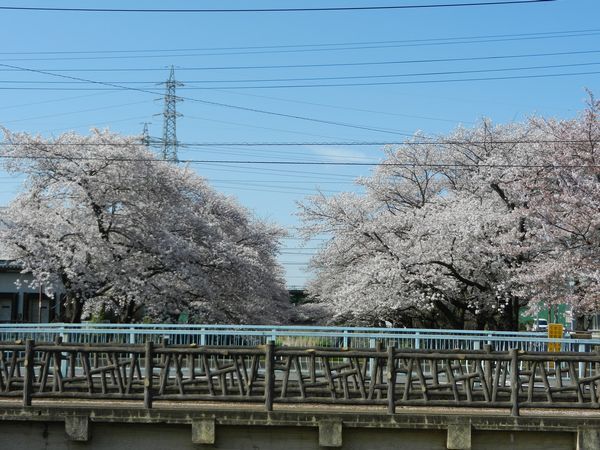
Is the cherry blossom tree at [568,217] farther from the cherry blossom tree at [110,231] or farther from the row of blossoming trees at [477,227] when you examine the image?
the cherry blossom tree at [110,231]

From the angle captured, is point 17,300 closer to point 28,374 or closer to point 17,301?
point 17,301

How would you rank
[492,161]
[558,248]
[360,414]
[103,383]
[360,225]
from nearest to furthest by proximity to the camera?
[360,414]
[103,383]
[558,248]
[492,161]
[360,225]

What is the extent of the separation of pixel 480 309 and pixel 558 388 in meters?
19.0

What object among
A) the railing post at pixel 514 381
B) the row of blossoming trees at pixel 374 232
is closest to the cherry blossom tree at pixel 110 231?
the row of blossoming trees at pixel 374 232

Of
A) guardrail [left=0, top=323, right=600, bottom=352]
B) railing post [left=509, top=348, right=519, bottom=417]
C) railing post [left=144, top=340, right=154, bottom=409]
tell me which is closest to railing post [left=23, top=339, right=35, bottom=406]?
railing post [left=144, top=340, right=154, bottom=409]

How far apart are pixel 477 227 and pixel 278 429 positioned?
61.6 ft

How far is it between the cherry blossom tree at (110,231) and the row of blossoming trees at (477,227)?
251 inches

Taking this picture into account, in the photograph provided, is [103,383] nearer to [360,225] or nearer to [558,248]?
[558,248]

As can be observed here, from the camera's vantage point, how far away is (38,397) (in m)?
11.5

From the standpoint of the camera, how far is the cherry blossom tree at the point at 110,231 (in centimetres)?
2947

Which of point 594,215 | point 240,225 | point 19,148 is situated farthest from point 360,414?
point 240,225

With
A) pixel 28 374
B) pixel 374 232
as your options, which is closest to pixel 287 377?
pixel 28 374

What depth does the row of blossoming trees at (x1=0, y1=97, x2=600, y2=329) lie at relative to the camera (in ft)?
85.1

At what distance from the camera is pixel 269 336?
17.8m
